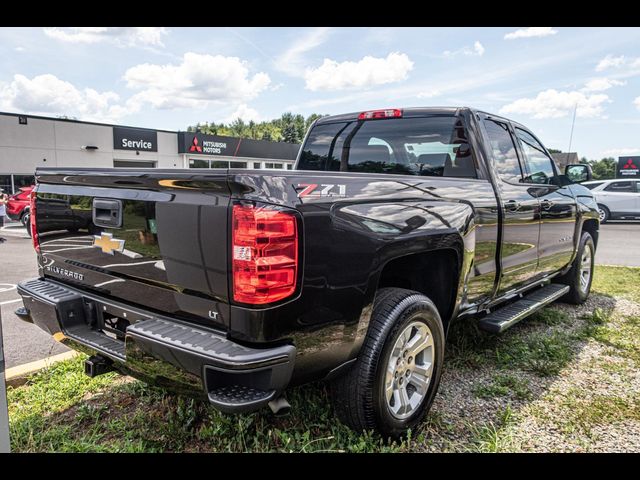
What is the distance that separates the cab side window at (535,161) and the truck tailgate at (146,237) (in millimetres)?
3356

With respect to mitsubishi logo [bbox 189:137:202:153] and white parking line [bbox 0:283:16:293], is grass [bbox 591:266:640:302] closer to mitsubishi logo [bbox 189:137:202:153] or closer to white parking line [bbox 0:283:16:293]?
white parking line [bbox 0:283:16:293]

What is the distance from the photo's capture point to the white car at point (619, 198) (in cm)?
1664

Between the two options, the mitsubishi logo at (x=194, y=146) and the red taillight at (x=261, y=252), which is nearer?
the red taillight at (x=261, y=252)

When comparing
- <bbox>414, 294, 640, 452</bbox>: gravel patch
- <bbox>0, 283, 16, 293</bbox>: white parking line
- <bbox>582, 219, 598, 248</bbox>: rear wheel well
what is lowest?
<bbox>0, 283, 16, 293</bbox>: white parking line

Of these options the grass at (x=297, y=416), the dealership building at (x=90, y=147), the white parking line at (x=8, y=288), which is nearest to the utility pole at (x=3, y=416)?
the grass at (x=297, y=416)

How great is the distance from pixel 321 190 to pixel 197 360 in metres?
0.94

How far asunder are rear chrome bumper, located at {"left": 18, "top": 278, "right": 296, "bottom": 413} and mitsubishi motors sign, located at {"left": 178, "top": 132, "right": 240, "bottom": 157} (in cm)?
3048

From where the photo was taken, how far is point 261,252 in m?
1.98

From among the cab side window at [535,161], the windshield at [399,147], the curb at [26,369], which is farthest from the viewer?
the cab side window at [535,161]

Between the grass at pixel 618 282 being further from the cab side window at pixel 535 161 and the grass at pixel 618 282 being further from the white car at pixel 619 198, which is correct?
the white car at pixel 619 198

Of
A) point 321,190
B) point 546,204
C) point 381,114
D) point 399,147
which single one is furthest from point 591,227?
point 321,190

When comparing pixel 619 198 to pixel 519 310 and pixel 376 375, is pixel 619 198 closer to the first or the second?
pixel 519 310

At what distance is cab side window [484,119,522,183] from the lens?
397 centimetres

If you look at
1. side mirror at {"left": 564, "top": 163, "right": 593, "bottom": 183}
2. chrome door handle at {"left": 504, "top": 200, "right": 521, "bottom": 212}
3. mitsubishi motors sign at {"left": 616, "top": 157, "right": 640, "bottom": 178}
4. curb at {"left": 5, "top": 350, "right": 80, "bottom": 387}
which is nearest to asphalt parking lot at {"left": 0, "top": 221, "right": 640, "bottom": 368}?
curb at {"left": 5, "top": 350, "right": 80, "bottom": 387}
